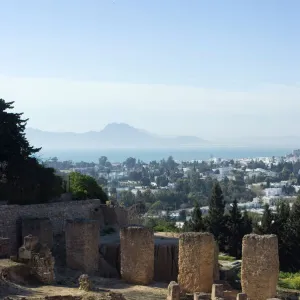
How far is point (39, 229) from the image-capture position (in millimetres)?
24000

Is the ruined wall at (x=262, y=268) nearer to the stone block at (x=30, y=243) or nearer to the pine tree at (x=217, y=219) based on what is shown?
the stone block at (x=30, y=243)

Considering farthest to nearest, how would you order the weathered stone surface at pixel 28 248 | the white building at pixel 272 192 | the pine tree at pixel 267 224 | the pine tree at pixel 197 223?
the white building at pixel 272 192 → the pine tree at pixel 197 223 → the pine tree at pixel 267 224 → the weathered stone surface at pixel 28 248

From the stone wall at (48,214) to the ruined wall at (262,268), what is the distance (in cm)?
930

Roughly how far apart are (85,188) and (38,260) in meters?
12.9

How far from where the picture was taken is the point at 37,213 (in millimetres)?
25609

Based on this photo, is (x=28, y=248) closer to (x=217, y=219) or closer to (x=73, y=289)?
(x=73, y=289)

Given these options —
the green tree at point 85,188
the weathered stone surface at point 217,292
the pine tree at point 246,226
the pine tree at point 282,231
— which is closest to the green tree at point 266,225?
the pine tree at point 282,231

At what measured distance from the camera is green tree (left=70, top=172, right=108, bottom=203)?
3164cm

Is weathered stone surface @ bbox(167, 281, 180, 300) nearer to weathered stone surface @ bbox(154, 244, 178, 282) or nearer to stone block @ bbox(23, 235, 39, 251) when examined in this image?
stone block @ bbox(23, 235, 39, 251)

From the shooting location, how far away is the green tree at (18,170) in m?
26.7

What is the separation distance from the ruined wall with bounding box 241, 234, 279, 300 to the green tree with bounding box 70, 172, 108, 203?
13.3m

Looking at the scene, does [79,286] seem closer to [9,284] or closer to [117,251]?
[9,284]

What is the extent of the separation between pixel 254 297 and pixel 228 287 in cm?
256

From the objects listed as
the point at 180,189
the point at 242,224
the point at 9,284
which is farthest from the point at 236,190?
the point at 9,284
